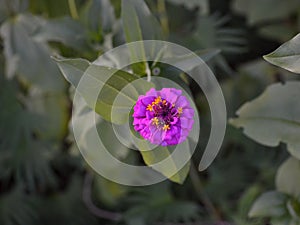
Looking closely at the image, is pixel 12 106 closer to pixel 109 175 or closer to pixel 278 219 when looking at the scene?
pixel 109 175

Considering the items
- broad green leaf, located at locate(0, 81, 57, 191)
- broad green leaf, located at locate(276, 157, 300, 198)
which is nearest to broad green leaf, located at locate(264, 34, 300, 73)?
broad green leaf, located at locate(276, 157, 300, 198)

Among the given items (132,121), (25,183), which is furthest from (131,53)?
(25,183)

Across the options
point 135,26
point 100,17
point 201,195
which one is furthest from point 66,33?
point 201,195

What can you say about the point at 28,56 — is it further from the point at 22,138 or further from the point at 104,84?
the point at 104,84

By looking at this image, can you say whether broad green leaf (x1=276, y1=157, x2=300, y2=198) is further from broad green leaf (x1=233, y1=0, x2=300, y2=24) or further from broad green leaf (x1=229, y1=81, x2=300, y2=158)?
broad green leaf (x1=233, y1=0, x2=300, y2=24)

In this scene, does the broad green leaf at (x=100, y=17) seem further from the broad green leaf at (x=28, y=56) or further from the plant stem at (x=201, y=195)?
the plant stem at (x=201, y=195)

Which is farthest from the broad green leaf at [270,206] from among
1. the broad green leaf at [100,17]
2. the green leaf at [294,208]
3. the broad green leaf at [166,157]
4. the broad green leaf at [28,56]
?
the broad green leaf at [28,56]

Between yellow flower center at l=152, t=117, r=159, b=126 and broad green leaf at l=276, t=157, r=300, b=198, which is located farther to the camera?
broad green leaf at l=276, t=157, r=300, b=198
